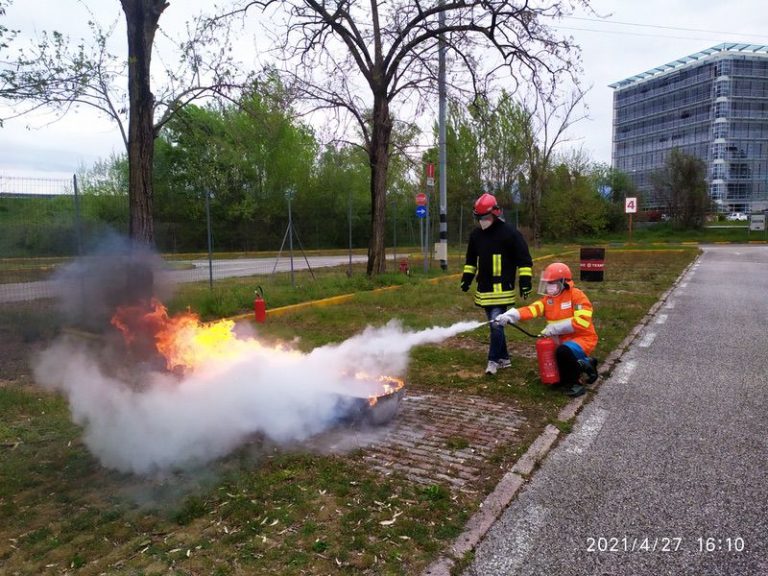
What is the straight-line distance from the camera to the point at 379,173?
16.0 metres

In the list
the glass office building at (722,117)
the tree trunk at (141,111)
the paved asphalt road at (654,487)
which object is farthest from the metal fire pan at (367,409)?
the glass office building at (722,117)

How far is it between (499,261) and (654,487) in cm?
317

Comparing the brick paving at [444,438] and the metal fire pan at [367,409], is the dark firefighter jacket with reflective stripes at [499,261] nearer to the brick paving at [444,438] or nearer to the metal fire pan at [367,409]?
the brick paving at [444,438]

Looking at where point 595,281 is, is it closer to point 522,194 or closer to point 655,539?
point 655,539

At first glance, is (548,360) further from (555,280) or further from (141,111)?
(141,111)

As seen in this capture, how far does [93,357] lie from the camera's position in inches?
204

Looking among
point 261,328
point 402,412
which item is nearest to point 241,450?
point 402,412

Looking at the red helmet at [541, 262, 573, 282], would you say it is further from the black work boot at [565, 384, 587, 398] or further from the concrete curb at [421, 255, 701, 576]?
the concrete curb at [421, 255, 701, 576]

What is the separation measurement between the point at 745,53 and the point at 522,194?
70744 mm

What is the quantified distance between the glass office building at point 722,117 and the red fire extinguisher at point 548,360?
8058 centimetres

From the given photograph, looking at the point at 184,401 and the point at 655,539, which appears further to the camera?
the point at 184,401

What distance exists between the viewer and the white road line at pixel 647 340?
26.1ft

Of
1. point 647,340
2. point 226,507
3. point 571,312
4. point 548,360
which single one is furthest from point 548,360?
point 226,507

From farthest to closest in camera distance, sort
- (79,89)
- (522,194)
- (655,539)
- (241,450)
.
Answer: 1. (522,194)
2. (79,89)
3. (241,450)
4. (655,539)
